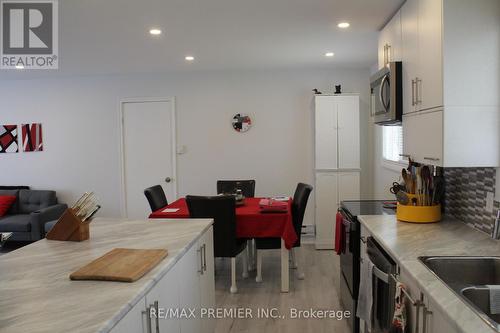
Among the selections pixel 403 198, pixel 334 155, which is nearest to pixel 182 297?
pixel 403 198

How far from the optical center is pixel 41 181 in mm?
6270

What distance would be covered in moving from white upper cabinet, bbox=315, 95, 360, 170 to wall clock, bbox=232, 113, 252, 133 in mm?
1074

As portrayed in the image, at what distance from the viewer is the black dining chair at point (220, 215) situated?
11.7 ft

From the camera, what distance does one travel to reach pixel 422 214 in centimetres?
→ 263

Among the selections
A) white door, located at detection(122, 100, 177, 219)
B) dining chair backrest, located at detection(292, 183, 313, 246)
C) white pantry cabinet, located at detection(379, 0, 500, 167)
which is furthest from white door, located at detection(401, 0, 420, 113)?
white door, located at detection(122, 100, 177, 219)

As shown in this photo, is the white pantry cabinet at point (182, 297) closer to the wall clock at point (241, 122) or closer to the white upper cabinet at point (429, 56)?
the white upper cabinet at point (429, 56)

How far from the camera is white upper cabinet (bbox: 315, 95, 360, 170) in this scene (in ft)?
17.2

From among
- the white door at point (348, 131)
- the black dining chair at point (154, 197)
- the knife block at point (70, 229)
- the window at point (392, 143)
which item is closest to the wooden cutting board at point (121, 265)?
the knife block at point (70, 229)

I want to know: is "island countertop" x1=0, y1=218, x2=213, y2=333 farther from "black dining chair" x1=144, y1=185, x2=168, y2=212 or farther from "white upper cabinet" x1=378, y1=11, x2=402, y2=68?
"white upper cabinet" x1=378, y1=11, x2=402, y2=68

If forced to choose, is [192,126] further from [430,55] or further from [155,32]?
[430,55]

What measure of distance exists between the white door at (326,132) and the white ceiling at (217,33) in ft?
1.84

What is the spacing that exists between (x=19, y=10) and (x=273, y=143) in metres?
3.54

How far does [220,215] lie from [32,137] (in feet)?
13.7

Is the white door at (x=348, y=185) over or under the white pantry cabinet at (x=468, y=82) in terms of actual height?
under
